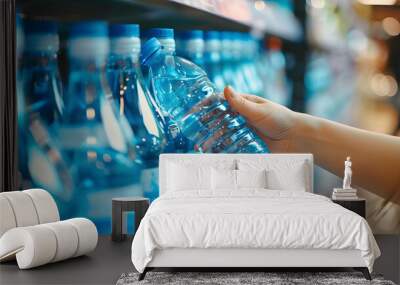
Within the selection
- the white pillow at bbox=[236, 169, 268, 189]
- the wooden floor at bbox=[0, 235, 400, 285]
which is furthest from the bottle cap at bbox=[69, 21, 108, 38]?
the wooden floor at bbox=[0, 235, 400, 285]

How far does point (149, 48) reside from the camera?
7.69 meters

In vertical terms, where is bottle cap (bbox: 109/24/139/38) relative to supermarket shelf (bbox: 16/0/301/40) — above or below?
below

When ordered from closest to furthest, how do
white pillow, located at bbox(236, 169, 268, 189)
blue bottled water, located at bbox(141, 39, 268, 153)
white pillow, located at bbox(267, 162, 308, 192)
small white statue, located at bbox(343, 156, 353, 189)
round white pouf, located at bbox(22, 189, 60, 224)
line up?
round white pouf, located at bbox(22, 189, 60, 224), white pillow, located at bbox(236, 169, 268, 189), white pillow, located at bbox(267, 162, 308, 192), small white statue, located at bbox(343, 156, 353, 189), blue bottled water, located at bbox(141, 39, 268, 153)

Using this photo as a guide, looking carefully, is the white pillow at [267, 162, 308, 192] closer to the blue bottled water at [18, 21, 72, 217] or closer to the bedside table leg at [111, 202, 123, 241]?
the bedside table leg at [111, 202, 123, 241]

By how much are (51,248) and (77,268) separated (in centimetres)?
28

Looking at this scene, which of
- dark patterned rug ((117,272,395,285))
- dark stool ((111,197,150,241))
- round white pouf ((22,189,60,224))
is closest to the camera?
dark patterned rug ((117,272,395,285))

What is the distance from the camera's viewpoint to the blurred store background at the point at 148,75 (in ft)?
25.2

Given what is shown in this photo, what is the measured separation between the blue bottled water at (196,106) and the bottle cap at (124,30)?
197 millimetres

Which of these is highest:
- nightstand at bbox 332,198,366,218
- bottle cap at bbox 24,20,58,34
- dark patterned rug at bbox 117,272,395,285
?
bottle cap at bbox 24,20,58,34

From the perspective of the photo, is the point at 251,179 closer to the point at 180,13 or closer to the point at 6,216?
the point at 180,13

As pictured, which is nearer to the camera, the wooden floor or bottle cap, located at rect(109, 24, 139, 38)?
the wooden floor

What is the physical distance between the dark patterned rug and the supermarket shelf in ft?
10.9

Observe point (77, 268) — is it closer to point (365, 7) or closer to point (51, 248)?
point (51, 248)

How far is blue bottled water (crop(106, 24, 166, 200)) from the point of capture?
25.2 feet
